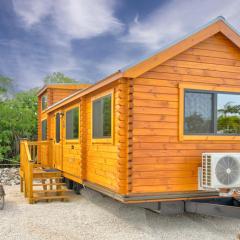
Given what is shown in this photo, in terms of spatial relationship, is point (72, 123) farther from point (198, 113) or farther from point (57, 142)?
point (198, 113)

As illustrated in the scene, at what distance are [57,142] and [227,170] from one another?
738 centimetres

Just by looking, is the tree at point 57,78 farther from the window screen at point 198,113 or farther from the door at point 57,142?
the window screen at point 198,113

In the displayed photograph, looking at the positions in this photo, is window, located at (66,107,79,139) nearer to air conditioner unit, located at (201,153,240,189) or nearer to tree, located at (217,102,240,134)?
tree, located at (217,102,240,134)

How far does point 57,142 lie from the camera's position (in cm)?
1298

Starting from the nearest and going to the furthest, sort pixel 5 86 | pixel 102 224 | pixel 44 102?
pixel 102 224, pixel 44 102, pixel 5 86

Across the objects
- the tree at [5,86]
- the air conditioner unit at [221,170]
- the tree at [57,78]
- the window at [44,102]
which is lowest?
the air conditioner unit at [221,170]

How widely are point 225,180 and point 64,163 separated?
20.7ft

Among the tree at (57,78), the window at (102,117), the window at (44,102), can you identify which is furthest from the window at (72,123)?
the tree at (57,78)

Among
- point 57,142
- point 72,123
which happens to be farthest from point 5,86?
point 72,123

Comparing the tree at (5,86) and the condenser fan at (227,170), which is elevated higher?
the tree at (5,86)

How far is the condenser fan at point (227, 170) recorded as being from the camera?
670cm

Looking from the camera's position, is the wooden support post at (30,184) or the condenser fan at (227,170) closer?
the condenser fan at (227,170)

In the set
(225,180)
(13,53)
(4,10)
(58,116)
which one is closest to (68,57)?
(13,53)

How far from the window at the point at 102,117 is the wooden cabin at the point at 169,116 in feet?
0.07
